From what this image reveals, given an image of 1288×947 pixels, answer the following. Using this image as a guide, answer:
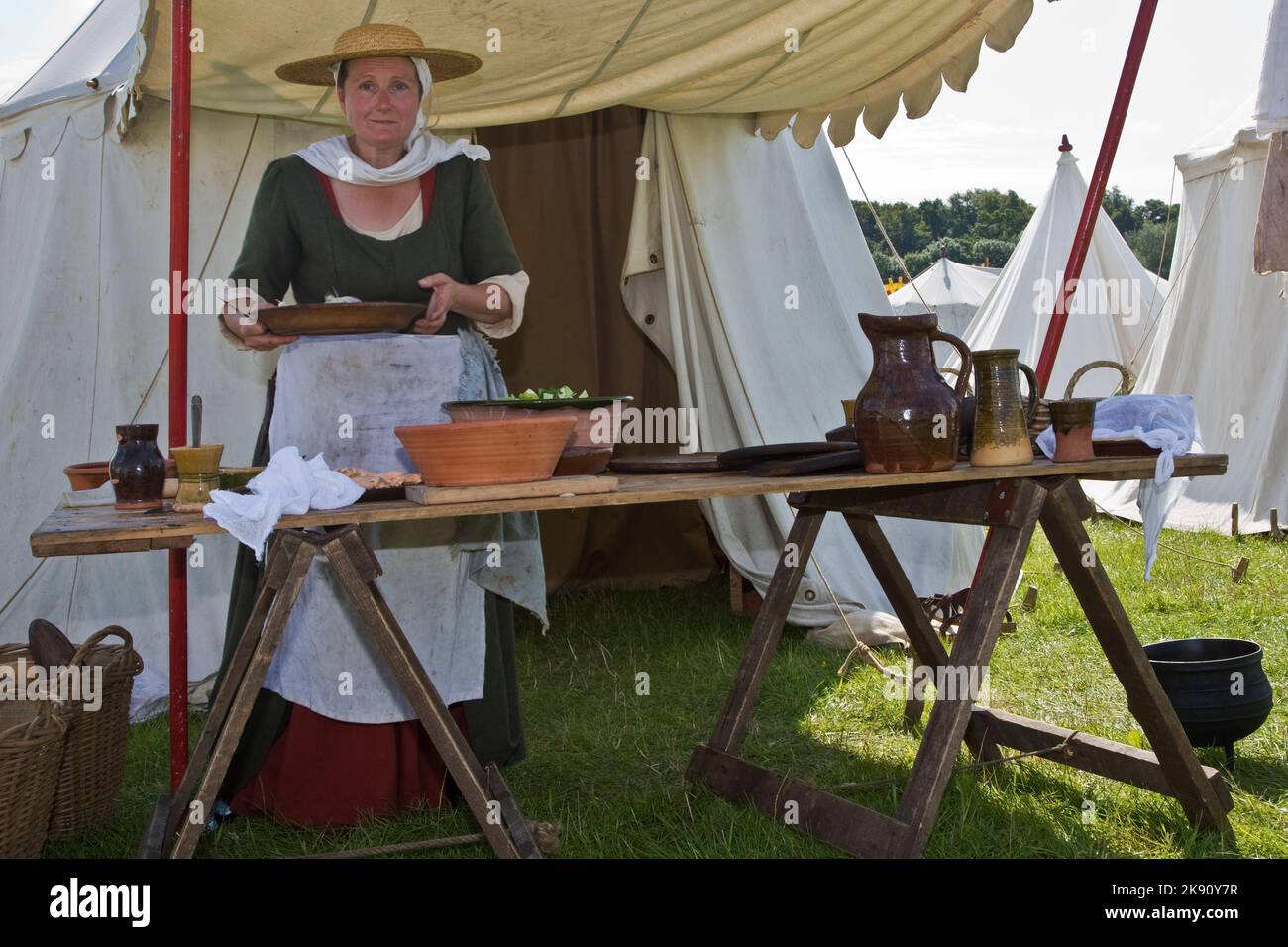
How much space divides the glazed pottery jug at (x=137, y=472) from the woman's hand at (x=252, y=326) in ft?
1.45

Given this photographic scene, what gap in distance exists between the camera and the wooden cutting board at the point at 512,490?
2.15 m

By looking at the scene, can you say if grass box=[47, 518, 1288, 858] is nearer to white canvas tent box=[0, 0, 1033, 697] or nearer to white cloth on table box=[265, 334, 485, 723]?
white cloth on table box=[265, 334, 485, 723]

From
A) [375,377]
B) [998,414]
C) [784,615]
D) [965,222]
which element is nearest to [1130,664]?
[998,414]

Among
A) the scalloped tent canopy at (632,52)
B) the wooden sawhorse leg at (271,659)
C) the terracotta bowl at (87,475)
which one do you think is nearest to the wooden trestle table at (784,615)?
the wooden sawhorse leg at (271,659)

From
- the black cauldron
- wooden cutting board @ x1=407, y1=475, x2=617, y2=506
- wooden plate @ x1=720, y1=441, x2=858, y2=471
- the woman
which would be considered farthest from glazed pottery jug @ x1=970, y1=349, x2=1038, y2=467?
the woman

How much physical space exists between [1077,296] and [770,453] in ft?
24.6

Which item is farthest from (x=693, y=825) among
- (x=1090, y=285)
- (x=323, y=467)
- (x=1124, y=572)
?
(x=1090, y=285)

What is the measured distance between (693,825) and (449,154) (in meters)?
1.73

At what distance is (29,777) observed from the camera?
273 cm

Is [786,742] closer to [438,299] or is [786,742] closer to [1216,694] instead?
[1216,694]

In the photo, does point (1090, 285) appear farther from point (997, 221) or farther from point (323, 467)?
point (997, 221)

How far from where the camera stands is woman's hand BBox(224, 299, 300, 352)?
2.65m

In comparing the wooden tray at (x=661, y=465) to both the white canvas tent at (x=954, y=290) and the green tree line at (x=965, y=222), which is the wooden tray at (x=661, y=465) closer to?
the white canvas tent at (x=954, y=290)

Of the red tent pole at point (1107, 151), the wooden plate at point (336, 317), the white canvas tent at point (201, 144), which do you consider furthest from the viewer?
the white canvas tent at point (201, 144)
